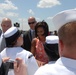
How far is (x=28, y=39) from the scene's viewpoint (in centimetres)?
596

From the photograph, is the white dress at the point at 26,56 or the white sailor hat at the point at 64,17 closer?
the white sailor hat at the point at 64,17

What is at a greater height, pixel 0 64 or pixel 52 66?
pixel 52 66

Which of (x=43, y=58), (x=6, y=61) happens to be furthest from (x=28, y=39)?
(x=6, y=61)

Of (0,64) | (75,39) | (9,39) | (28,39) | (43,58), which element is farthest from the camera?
(28,39)

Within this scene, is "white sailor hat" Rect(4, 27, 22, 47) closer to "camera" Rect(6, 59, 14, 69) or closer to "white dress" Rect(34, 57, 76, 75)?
"camera" Rect(6, 59, 14, 69)

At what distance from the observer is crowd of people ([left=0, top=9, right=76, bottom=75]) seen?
1502 millimetres

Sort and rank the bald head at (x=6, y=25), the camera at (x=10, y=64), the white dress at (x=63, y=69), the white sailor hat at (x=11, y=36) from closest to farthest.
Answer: the white dress at (x=63, y=69) < the camera at (x=10, y=64) < the white sailor hat at (x=11, y=36) < the bald head at (x=6, y=25)

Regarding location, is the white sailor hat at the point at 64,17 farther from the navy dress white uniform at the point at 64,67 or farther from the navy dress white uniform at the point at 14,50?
the navy dress white uniform at the point at 14,50

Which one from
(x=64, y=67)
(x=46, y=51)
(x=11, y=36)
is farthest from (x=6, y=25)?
(x=64, y=67)

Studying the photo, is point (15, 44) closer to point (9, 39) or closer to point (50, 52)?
point (9, 39)

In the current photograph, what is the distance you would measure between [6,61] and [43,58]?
1699mm

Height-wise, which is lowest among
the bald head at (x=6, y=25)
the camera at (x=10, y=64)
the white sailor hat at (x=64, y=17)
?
the camera at (x=10, y=64)

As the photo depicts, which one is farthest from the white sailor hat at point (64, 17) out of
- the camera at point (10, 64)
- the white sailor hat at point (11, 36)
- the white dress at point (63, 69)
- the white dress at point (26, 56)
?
the white sailor hat at point (11, 36)

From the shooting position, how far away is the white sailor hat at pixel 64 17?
5.12ft
